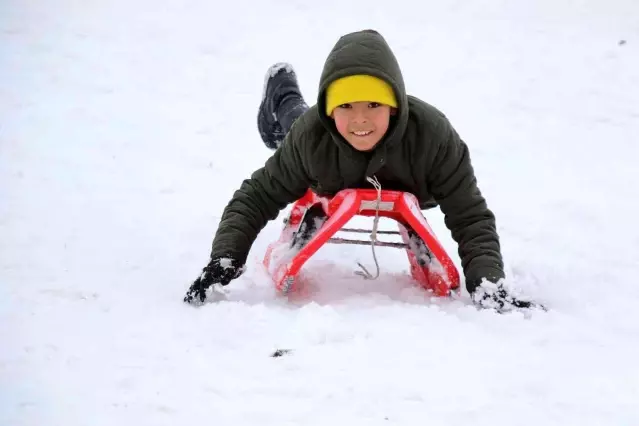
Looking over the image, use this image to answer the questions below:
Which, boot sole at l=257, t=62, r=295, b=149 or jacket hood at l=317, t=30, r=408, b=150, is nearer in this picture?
jacket hood at l=317, t=30, r=408, b=150

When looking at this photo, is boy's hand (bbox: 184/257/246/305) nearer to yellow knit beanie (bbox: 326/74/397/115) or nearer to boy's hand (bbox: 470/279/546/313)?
yellow knit beanie (bbox: 326/74/397/115)

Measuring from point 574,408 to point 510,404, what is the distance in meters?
0.14

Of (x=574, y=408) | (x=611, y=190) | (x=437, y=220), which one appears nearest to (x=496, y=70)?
(x=611, y=190)

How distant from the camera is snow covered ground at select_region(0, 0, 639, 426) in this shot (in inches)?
67.6

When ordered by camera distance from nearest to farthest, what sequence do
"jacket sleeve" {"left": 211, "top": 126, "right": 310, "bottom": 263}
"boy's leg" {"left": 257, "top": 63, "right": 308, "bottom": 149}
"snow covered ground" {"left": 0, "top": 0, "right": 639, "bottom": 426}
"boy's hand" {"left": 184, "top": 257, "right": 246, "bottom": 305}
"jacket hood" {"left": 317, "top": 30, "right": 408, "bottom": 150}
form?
"snow covered ground" {"left": 0, "top": 0, "right": 639, "bottom": 426} → "jacket hood" {"left": 317, "top": 30, "right": 408, "bottom": 150} → "boy's hand" {"left": 184, "top": 257, "right": 246, "bottom": 305} → "jacket sleeve" {"left": 211, "top": 126, "right": 310, "bottom": 263} → "boy's leg" {"left": 257, "top": 63, "right": 308, "bottom": 149}

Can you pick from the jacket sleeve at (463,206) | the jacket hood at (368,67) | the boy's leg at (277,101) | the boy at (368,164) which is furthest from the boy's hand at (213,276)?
the boy's leg at (277,101)

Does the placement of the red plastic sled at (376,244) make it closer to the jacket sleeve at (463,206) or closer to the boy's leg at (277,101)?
the jacket sleeve at (463,206)

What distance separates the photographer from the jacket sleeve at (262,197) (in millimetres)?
2496

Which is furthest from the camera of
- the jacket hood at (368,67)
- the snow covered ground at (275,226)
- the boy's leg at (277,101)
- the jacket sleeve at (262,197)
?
the boy's leg at (277,101)

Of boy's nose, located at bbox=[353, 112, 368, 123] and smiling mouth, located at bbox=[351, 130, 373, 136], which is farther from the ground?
boy's nose, located at bbox=[353, 112, 368, 123]

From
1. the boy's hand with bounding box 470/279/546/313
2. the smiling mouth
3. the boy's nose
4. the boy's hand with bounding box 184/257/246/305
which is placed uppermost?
the boy's nose

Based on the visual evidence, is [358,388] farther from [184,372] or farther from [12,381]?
[12,381]

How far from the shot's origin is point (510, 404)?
5.43 ft

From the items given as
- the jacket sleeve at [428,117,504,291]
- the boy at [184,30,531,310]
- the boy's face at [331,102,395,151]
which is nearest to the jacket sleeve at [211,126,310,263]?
the boy at [184,30,531,310]
